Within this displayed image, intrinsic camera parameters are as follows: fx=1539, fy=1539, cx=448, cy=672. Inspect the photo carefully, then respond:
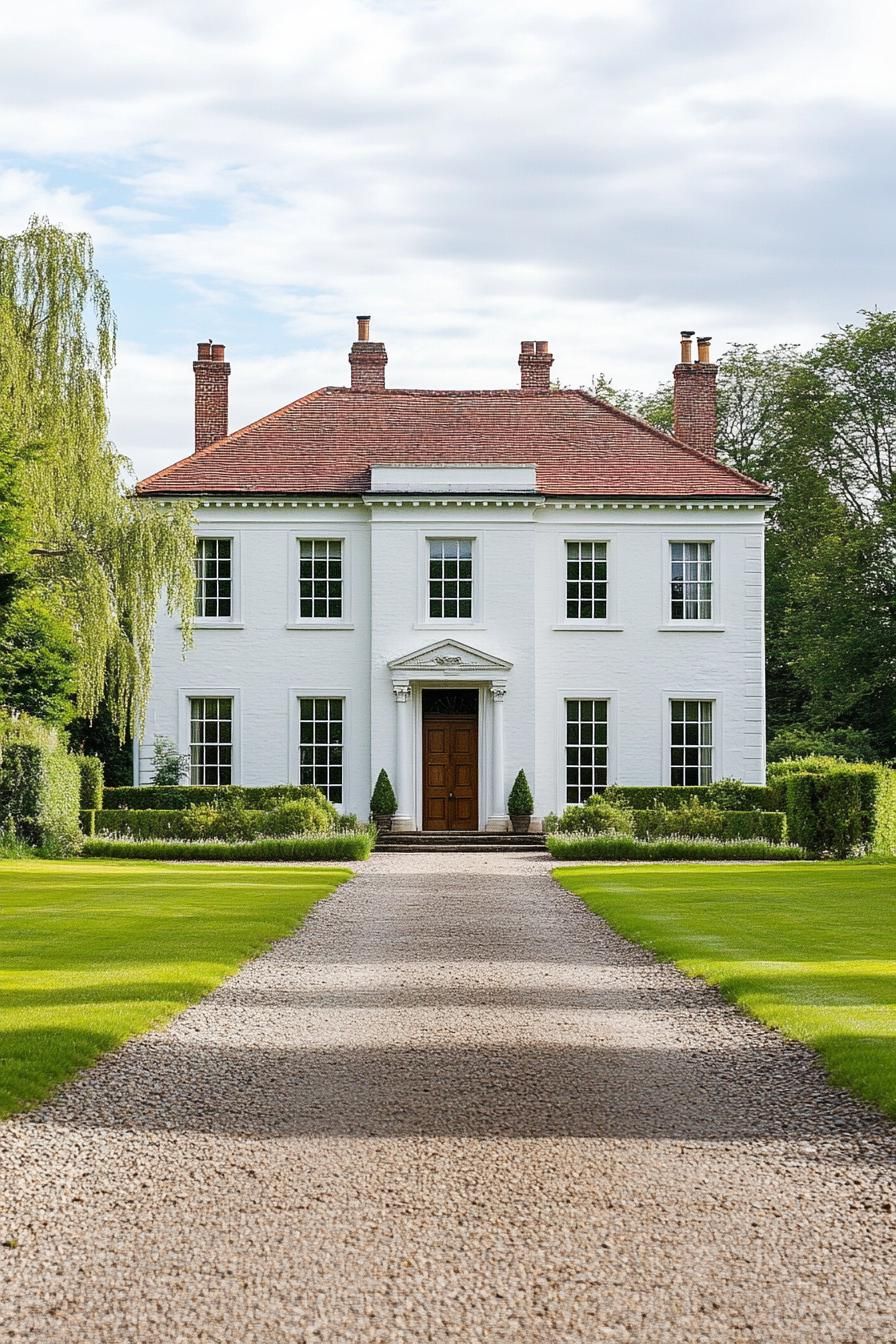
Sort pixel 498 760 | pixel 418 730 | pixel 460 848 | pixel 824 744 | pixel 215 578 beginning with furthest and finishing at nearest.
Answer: pixel 824 744 → pixel 215 578 → pixel 418 730 → pixel 498 760 → pixel 460 848

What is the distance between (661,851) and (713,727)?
686cm

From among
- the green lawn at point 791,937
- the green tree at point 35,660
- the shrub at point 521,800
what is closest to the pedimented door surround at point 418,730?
the shrub at point 521,800

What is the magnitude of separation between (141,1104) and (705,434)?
2907 cm

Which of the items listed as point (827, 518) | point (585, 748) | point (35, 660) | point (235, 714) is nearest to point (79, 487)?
point (35, 660)

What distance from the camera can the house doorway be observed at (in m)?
30.9

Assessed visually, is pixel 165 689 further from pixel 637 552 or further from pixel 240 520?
pixel 637 552

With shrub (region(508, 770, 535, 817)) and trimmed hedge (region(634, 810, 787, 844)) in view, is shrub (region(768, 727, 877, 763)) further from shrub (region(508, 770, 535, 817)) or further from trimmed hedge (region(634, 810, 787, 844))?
trimmed hedge (region(634, 810, 787, 844))

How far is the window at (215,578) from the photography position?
31.5 m

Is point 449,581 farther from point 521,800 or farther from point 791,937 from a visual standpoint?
point 791,937

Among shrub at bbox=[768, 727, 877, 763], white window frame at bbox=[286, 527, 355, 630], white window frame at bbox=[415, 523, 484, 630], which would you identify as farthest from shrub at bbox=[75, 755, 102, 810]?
shrub at bbox=[768, 727, 877, 763]

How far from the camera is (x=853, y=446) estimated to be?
44094 mm

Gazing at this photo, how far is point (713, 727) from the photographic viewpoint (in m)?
31.5

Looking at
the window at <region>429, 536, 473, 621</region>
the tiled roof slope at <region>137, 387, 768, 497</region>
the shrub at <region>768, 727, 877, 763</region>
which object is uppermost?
the tiled roof slope at <region>137, 387, 768, 497</region>

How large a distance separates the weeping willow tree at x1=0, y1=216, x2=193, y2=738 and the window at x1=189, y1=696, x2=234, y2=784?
6.40 m
